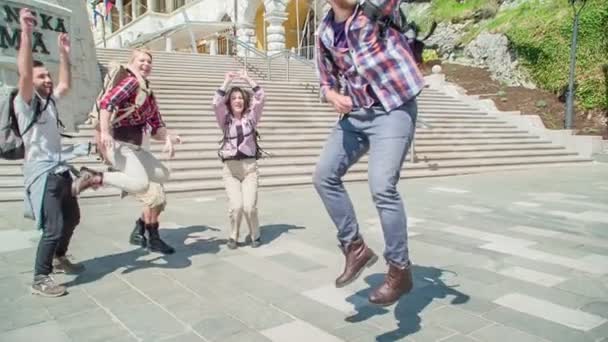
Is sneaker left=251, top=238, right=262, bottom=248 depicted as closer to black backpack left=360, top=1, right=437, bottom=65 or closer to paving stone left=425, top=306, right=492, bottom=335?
paving stone left=425, top=306, right=492, bottom=335

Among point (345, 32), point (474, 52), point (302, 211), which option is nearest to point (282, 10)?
point (474, 52)

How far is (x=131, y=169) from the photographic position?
13.7 feet

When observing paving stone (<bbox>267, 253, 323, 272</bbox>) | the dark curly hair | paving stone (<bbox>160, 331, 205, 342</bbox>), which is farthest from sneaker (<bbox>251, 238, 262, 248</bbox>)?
paving stone (<bbox>160, 331, 205, 342</bbox>)

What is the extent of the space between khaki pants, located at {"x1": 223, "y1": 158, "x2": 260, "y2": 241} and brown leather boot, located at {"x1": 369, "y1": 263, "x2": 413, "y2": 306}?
8.61ft

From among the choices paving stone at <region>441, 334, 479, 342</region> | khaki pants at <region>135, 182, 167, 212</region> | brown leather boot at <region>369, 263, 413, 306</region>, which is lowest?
paving stone at <region>441, 334, 479, 342</region>

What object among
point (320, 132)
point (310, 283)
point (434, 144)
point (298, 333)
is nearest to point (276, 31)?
point (320, 132)

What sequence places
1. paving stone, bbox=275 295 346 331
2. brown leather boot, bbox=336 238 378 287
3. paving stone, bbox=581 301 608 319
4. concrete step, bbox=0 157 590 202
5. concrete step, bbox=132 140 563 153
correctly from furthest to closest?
concrete step, bbox=132 140 563 153 < concrete step, bbox=0 157 590 202 < paving stone, bbox=581 301 608 319 < paving stone, bbox=275 295 346 331 < brown leather boot, bbox=336 238 378 287

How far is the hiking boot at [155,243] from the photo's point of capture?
4863 mm

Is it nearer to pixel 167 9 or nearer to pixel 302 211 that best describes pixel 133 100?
pixel 302 211

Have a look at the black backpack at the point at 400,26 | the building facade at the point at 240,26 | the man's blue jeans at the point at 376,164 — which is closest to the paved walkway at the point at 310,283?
the man's blue jeans at the point at 376,164

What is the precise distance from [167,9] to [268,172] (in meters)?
33.7

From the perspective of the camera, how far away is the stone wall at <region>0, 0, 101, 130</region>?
31.0 ft

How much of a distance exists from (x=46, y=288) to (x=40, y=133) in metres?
1.12

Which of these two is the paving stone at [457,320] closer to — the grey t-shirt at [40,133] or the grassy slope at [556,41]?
the grey t-shirt at [40,133]
